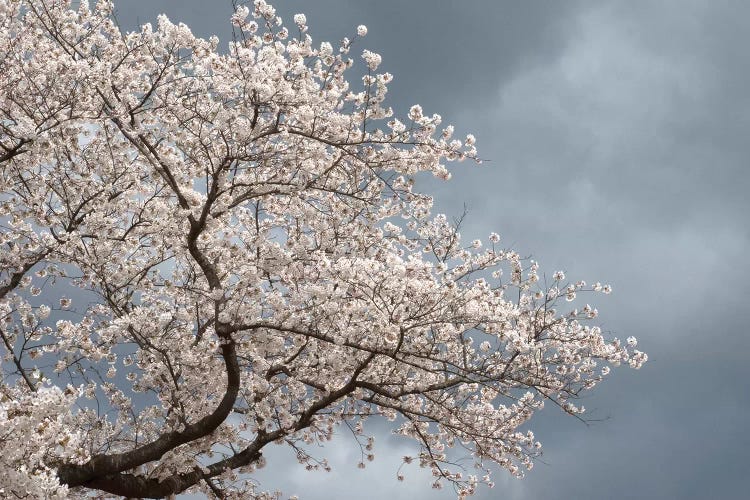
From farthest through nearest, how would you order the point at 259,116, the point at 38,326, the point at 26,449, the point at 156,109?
the point at 38,326 → the point at 156,109 → the point at 259,116 → the point at 26,449

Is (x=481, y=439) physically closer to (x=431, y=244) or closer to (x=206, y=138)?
(x=431, y=244)

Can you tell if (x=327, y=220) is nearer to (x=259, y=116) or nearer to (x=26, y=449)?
(x=259, y=116)

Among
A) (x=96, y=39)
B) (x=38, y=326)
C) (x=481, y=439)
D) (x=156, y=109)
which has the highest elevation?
(x=96, y=39)

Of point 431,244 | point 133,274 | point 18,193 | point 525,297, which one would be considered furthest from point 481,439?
point 18,193

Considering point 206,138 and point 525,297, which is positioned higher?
point 206,138

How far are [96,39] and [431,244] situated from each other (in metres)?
6.72

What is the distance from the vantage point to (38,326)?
464 inches

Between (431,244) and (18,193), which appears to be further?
(431,244)

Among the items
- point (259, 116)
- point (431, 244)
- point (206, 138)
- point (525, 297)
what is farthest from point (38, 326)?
point (525, 297)

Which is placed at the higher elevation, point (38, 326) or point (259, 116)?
point (259, 116)

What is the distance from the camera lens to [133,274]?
11414mm

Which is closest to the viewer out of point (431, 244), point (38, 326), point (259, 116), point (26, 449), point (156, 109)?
point (26, 449)

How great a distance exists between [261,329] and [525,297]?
423 centimetres

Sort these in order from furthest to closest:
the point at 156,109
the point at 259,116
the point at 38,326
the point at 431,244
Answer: the point at 431,244 → the point at 38,326 → the point at 156,109 → the point at 259,116
